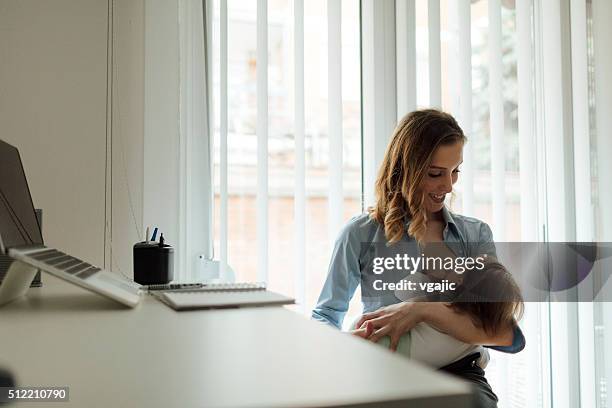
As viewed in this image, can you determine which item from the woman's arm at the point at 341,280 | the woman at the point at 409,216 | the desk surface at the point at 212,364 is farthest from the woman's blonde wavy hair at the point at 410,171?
the desk surface at the point at 212,364

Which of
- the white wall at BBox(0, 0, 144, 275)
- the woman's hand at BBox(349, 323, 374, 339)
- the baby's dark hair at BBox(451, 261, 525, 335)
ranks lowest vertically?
the woman's hand at BBox(349, 323, 374, 339)

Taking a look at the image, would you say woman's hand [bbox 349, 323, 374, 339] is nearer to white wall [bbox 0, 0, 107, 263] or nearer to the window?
the window

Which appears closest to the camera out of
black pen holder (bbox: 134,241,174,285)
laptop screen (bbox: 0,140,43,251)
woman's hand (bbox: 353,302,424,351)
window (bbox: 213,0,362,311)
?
laptop screen (bbox: 0,140,43,251)

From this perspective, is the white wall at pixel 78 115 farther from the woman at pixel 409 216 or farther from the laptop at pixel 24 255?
the woman at pixel 409 216

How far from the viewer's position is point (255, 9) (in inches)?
75.1

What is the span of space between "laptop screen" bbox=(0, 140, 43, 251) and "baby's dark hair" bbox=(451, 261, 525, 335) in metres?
1.03

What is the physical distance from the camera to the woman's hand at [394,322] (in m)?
1.41

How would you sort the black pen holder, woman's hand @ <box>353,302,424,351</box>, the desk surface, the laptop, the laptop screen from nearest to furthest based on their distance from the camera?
1. the desk surface
2. the laptop
3. the laptop screen
4. the black pen holder
5. woman's hand @ <box>353,302,424,351</box>

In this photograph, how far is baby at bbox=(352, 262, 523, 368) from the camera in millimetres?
1419

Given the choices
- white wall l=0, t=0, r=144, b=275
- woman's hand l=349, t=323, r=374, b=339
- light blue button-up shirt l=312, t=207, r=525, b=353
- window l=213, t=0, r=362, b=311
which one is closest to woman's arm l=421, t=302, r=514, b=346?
woman's hand l=349, t=323, r=374, b=339

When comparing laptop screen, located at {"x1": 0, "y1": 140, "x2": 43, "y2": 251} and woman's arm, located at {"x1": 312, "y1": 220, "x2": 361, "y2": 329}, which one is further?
woman's arm, located at {"x1": 312, "y1": 220, "x2": 361, "y2": 329}

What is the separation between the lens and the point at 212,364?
41 cm

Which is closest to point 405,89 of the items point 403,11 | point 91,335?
point 403,11

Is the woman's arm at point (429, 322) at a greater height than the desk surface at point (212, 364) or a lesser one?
lesser
